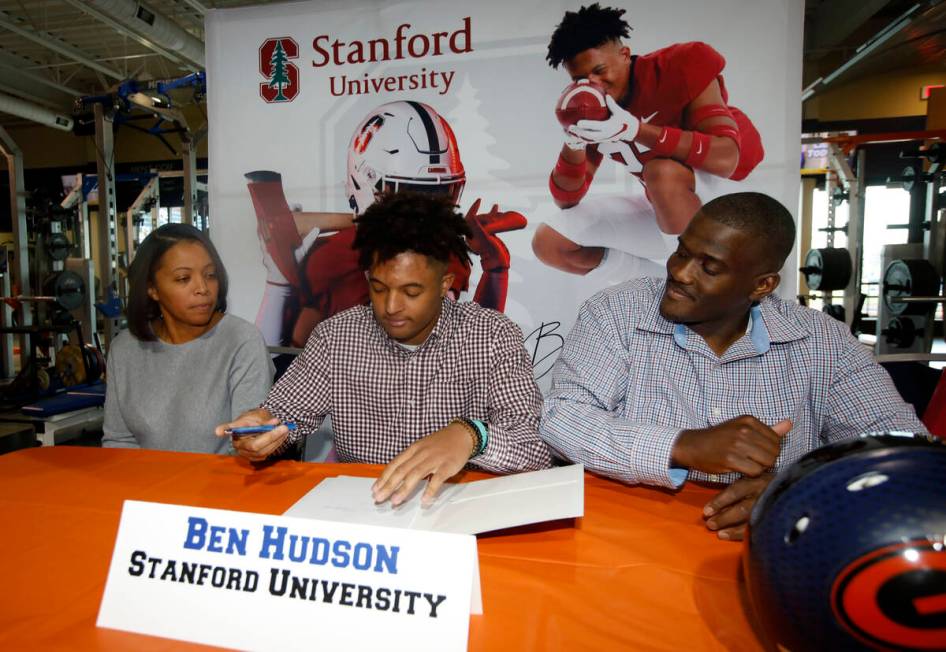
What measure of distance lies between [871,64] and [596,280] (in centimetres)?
839

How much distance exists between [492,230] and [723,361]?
145cm

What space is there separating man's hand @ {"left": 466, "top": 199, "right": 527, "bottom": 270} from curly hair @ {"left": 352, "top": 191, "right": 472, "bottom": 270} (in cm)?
97

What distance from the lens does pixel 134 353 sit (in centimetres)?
171

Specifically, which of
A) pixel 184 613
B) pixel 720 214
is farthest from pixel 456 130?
pixel 184 613

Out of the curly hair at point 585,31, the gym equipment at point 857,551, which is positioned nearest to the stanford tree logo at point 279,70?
the curly hair at point 585,31

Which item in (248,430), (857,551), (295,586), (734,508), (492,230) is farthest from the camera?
(492,230)

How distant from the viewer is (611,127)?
2389mm

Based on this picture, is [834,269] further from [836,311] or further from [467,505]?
[467,505]

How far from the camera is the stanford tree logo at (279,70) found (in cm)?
267

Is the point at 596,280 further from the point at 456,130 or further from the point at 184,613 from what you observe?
the point at 184,613

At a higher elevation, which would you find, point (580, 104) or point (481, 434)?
point (580, 104)

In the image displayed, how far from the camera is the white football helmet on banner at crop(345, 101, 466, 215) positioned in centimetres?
258

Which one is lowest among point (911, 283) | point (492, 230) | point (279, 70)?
point (911, 283)
